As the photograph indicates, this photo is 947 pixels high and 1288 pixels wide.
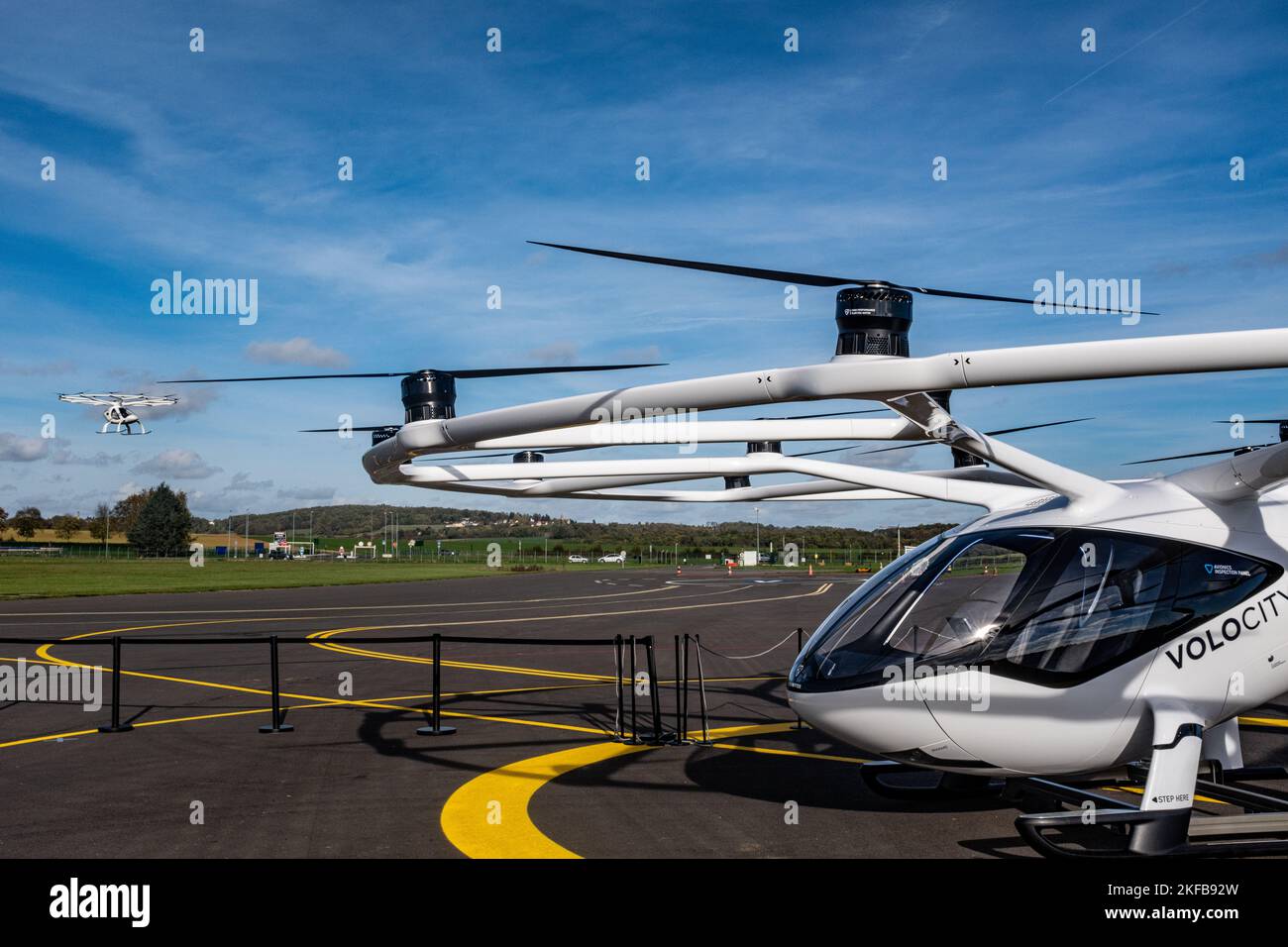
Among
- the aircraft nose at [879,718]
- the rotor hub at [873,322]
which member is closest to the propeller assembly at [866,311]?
the rotor hub at [873,322]

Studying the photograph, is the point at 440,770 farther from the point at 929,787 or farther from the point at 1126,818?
the point at 1126,818

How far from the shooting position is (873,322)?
280 inches

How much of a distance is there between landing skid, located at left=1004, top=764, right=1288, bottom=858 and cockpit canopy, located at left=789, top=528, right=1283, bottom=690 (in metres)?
1.00

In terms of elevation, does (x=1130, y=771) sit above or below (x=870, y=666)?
below

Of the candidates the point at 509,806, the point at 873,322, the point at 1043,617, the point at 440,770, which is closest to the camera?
the point at 873,322

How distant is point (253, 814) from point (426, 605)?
31.6m

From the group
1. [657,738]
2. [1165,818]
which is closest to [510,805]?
[657,738]

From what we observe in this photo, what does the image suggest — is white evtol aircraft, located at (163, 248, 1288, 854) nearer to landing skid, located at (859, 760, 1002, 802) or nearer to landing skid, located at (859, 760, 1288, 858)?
landing skid, located at (859, 760, 1288, 858)

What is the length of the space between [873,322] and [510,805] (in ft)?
17.9

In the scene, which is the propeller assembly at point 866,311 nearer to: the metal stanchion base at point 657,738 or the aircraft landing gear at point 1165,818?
the aircraft landing gear at point 1165,818

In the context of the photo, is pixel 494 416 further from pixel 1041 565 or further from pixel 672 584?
pixel 672 584
